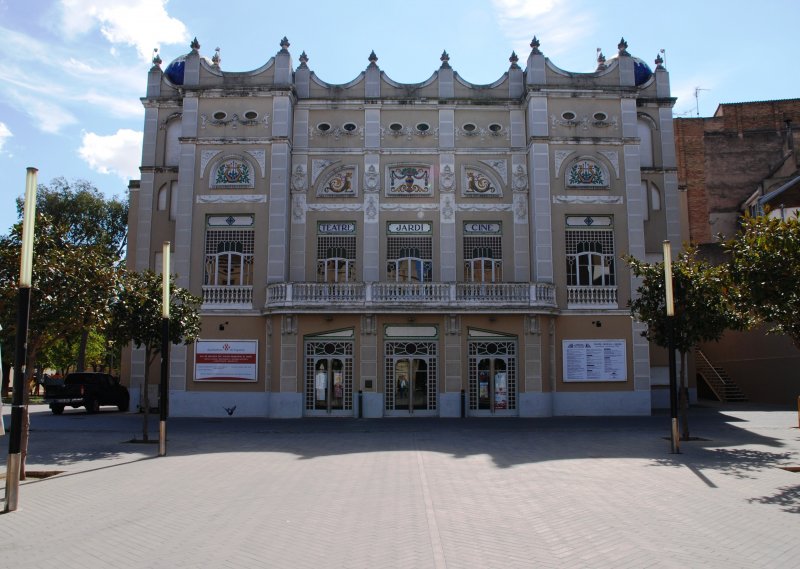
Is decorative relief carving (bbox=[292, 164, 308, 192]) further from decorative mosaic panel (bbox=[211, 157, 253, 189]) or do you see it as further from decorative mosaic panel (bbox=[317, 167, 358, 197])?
decorative mosaic panel (bbox=[211, 157, 253, 189])

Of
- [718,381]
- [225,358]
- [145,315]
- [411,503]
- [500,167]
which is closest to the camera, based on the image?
[411,503]

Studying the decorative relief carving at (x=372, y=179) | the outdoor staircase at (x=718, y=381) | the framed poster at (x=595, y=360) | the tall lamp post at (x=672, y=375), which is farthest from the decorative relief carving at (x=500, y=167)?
the outdoor staircase at (x=718, y=381)

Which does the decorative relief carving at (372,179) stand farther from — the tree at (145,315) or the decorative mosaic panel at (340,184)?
the tree at (145,315)

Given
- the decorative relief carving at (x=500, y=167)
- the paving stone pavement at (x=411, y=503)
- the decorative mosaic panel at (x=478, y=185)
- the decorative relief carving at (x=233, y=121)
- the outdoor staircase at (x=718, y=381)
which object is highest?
the decorative relief carving at (x=233, y=121)

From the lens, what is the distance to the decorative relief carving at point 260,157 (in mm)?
29469

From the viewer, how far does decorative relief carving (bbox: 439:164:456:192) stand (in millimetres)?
29719

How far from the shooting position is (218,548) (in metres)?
8.13

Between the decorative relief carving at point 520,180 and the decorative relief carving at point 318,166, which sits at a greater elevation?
the decorative relief carving at point 318,166

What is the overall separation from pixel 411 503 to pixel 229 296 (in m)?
19.7

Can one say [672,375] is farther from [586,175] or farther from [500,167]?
[500,167]

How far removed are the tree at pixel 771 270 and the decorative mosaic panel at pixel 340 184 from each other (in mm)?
17819

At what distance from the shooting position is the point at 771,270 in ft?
46.4

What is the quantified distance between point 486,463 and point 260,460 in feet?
16.9

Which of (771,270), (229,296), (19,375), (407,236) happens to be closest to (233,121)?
(229,296)
